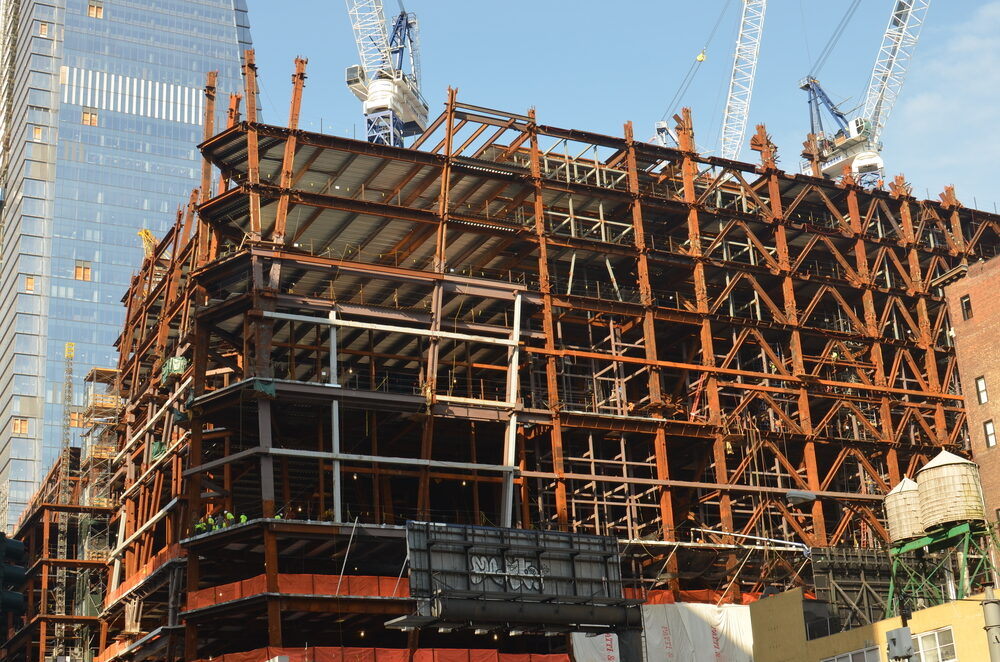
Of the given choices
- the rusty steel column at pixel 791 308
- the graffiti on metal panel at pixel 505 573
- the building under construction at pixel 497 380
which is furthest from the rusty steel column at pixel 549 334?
the graffiti on metal panel at pixel 505 573

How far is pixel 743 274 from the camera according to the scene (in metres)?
109

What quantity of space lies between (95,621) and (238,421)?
3102 cm

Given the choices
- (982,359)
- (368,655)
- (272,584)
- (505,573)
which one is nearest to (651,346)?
(982,359)

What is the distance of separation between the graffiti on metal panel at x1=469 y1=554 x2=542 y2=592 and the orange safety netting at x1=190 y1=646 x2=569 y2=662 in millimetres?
16157

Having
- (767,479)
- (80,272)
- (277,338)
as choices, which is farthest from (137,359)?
(80,272)

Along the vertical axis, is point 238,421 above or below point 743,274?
below

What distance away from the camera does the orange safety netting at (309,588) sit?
81125mm

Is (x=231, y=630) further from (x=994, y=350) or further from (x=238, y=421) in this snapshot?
(x=994, y=350)

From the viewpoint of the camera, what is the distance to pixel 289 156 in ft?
302

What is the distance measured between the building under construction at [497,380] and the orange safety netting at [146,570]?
0.90ft

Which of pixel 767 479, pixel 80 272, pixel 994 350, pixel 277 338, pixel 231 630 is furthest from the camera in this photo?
pixel 80 272

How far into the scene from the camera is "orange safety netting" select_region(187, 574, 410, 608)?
81125 millimetres

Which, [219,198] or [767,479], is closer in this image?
[219,198]

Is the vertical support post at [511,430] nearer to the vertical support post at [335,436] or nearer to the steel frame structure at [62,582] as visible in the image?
the vertical support post at [335,436]
